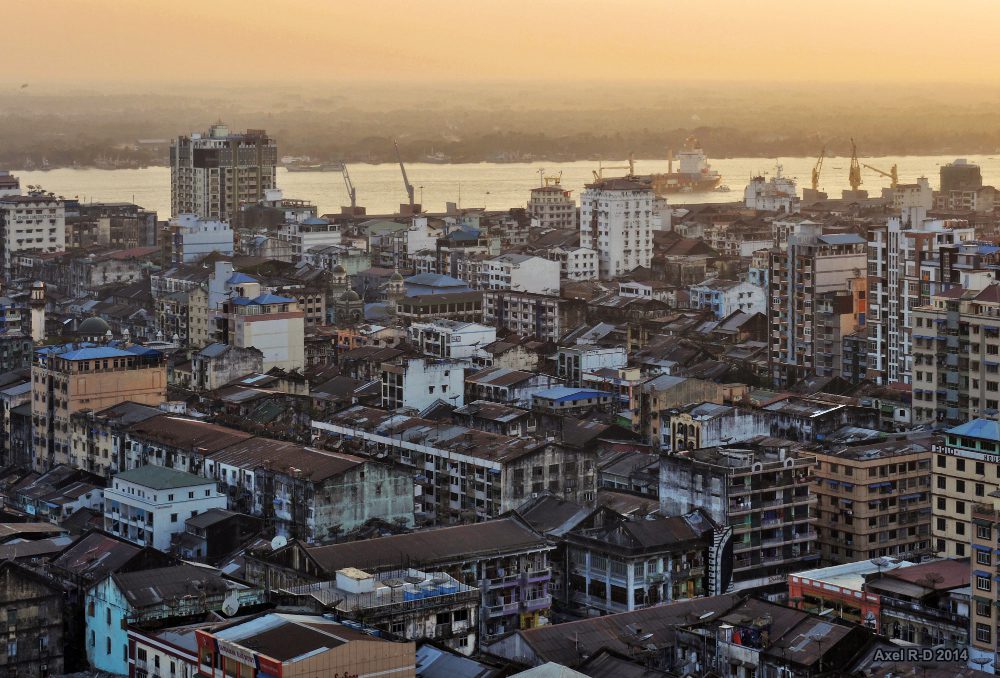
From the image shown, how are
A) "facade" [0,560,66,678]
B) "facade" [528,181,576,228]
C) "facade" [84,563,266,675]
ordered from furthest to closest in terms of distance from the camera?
"facade" [528,181,576,228]
"facade" [0,560,66,678]
"facade" [84,563,266,675]

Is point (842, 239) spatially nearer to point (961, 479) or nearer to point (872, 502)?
point (872, 502)

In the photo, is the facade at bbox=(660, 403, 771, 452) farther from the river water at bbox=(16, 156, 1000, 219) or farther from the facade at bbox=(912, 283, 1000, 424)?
the river water at bbox=(16, 156, 1000, 219)

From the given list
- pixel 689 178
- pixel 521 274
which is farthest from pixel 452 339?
pixel 689 178

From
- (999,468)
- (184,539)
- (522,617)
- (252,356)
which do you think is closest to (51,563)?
(184,539)

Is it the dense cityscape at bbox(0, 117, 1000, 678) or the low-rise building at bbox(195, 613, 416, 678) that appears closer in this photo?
the low-rise building at bbox(195, 613, 416, 678)

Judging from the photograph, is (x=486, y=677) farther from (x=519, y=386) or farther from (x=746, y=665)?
(x=519, y=386)

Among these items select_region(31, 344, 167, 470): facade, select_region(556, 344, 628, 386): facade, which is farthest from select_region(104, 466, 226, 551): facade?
select_region(556, 344, 628, 386): facade

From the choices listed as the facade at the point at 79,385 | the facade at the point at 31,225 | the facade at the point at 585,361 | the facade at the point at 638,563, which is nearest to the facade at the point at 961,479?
the facade at the point at 638,563

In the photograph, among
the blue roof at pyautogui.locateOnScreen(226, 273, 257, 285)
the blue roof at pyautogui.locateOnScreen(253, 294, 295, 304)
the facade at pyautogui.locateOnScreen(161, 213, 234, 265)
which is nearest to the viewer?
the blue roof at pyautogui.locateOnScreen(253, 294, 295, 304)

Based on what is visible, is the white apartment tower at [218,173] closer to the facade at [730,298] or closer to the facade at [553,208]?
the facade at [553,208]
